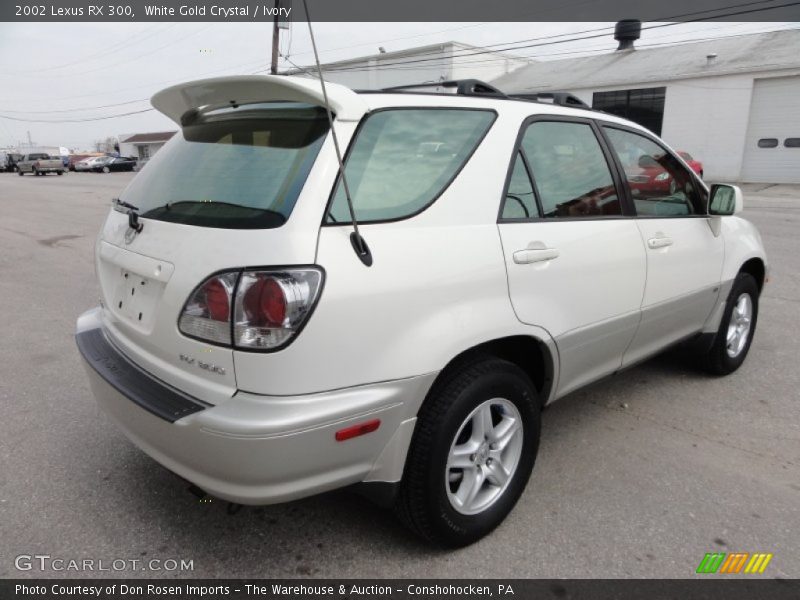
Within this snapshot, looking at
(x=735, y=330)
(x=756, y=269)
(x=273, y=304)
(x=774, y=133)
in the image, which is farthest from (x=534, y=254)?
(x=774, y=133)

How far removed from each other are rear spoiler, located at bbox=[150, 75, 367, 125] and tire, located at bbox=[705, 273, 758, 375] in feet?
10.0

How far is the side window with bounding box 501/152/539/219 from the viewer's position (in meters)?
2.46

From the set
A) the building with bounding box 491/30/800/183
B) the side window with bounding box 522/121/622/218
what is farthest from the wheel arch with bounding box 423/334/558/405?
the building with bounding box 491/30/800/183

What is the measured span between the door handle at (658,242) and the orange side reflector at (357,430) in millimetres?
1926

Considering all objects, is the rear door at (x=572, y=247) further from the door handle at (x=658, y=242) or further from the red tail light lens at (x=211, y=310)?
the red tail light lens at (x=211, y=310)

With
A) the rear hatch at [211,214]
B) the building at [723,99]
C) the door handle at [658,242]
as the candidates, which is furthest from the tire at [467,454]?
the building at [723,99]

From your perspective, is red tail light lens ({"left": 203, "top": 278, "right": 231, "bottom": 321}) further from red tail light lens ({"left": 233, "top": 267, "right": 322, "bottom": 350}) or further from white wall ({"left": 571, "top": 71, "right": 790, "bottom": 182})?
white wall ({"left": 571, "top": 71, "right": 790, "bottom": 182})

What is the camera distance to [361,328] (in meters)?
1.94

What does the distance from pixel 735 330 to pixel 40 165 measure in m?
48.0

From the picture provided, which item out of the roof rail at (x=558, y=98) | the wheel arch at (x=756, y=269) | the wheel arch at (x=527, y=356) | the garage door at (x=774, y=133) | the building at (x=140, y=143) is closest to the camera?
the wheel arch at (x=527, y=356)

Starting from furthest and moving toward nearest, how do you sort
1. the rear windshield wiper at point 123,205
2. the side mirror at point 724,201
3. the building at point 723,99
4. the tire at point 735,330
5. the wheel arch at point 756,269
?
the building at point 723,99
the wheel arch at point 756,269
the tire at point 735,330
the side mirror at point 724,201
the rear windshield wiper at point 123,205

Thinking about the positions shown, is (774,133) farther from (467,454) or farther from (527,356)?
(467,454)

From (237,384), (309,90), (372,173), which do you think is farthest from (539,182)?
(237,384)

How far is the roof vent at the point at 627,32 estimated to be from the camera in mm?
33094
